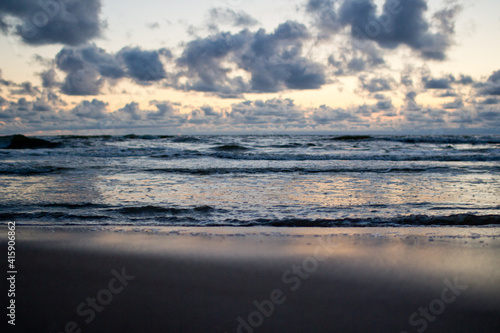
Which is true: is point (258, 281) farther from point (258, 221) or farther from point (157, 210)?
point (157, 210)

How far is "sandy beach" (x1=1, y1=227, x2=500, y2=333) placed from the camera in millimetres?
2441

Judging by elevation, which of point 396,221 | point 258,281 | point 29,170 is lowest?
point 29,170

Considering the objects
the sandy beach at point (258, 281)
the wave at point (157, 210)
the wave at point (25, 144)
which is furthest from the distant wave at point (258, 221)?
the wave at point (25, 144)

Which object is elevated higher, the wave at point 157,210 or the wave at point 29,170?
the wave at point 157,210

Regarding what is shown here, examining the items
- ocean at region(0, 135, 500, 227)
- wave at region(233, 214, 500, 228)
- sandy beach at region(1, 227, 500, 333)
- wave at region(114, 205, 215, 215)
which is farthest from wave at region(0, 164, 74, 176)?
wave at region(233, 214, 500, 228)

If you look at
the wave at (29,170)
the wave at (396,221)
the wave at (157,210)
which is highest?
the wave at (396,221)

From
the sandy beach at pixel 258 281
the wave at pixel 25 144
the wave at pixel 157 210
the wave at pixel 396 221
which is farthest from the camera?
the wave at pixel 25 144

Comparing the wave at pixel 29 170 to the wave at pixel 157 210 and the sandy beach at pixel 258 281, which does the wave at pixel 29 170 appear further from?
the sandy beach at pixel 258 281

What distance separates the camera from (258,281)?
3076mm

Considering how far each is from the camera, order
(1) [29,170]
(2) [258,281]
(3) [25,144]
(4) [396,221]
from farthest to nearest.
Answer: (3) [25,144] → (1) [29,170] → (4) [396,221] → (2) [258,281]

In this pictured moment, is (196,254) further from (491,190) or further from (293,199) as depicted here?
(491,190)

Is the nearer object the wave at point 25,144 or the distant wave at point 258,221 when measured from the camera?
the distant wave at point 258,221

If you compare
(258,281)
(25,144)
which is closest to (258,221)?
(258,281)

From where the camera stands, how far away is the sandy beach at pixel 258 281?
96.1 inches
